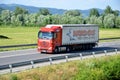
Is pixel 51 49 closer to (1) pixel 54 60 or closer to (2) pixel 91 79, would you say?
(1) pixel 54 60

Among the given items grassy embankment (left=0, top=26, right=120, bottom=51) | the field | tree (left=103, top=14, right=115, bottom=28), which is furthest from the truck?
tree (left=103, top=14, right=115, bottom=28)

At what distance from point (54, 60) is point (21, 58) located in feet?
17.9

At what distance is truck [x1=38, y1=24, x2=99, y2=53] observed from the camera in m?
41.0

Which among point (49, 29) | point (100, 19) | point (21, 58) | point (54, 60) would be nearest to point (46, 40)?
point (49, 29)

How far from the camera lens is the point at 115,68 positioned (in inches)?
1017

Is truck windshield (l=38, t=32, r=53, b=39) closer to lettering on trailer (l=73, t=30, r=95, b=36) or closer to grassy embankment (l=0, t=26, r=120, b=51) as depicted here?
lettering on trailer (l=73, t=30, r=95, b=36)

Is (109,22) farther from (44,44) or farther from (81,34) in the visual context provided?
(44,44)

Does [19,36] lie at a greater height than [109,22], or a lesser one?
greater

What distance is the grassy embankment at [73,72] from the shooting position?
23.8 m

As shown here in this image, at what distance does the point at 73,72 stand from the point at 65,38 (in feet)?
42.1

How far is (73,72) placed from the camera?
30156mm

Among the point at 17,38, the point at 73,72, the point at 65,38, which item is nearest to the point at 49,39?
the point at 65,38

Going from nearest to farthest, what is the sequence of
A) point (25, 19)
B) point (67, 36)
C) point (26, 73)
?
point (26, 73), point (67, 36), point (25, 19)

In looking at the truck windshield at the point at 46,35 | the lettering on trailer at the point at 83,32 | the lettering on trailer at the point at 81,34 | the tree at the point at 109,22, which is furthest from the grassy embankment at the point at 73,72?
the tree at the point at 109,22
